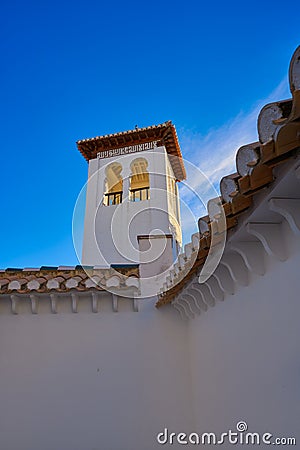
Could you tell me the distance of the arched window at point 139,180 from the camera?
10.6m

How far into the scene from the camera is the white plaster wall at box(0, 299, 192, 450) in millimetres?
3162

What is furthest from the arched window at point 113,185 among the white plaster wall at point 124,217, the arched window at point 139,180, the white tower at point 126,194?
the arched window at point 139,180

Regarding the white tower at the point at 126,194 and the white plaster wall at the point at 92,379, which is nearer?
the white plaster wall at the point at 92,379

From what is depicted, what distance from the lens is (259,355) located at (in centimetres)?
185

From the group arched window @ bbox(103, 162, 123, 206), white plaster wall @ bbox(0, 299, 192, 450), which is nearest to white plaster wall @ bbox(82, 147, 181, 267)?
arched window @ bbox(103, 162, 123, 206)

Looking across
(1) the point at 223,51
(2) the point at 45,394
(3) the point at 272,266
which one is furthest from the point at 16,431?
(1) the point at 223,51

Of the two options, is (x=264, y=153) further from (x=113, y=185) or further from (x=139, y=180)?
(x=139, y=180)

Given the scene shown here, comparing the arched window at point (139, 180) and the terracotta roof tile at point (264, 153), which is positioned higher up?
the arched window at point (139, 180)

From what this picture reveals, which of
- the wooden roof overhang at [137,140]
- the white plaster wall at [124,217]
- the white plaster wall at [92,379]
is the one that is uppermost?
the wooden roof overhang at [137,140]

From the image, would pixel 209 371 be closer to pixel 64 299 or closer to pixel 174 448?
pixel 174 448

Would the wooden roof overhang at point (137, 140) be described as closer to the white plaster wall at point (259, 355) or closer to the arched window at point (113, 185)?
the arched window at point (113, 185)

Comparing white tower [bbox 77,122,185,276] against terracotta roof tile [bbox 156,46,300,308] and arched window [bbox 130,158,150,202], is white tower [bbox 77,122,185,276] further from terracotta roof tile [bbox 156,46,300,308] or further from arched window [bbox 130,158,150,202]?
terracotta roof tile [bbox 156,46,300,308]

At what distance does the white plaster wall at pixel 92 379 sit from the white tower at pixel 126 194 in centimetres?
572

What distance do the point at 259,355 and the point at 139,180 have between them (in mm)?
10269
